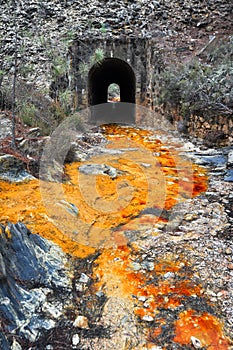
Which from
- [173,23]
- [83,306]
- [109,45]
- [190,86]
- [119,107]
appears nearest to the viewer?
[83,306]

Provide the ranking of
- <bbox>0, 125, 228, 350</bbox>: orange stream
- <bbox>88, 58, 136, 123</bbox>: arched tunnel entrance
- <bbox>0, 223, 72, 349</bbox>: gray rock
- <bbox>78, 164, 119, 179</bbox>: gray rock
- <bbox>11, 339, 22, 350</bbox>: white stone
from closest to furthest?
1. <bbox>11, 339, 22, 350</bbox>: white stone
2. <bbox>0, 223, 72, 349</bbox>: gray rock
3. <bbox>0, 125, 228, 350</bbox>: orange stream
4. <bbox>78, 164, 119, 179</bbox>: gray rock
5. <bbox>88, 58, 136, 123</bbox>: arched tunnel entrance

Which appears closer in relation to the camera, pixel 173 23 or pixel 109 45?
pixel 109 45

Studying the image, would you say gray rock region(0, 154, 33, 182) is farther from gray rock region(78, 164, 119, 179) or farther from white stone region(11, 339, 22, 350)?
white stone region(11, 339, 22, 350)

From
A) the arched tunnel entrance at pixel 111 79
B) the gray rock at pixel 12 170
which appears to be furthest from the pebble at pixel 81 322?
the arched tunnel entrance at pixel 111 79

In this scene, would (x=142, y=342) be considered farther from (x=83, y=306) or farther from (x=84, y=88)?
(x=84, y=88)

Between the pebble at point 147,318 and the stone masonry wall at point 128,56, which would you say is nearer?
the pebble at point 147,318

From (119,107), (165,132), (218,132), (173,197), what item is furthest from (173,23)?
(173,197)

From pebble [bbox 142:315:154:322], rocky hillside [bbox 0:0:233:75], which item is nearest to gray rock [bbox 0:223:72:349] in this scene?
pebble [bbox 142:315:154:322]

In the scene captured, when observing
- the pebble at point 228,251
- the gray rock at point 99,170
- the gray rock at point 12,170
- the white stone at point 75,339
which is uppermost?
the gray rock at point 12,170

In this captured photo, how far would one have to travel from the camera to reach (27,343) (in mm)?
2393

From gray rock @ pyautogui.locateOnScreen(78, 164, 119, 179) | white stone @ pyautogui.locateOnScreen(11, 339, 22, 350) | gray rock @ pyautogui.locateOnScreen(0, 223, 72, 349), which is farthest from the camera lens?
gray rock @ pyautogui.locateOnScreen(78, 164, 119, 179)

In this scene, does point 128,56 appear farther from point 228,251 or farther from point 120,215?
point 228,251

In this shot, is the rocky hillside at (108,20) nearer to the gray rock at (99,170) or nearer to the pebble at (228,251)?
the gray rock at (99,170)

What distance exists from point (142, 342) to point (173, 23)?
1328 cm
